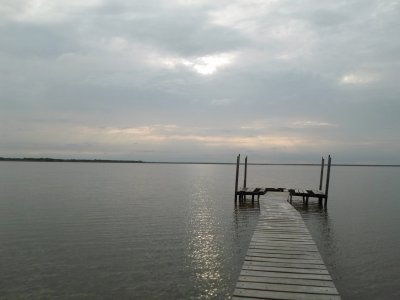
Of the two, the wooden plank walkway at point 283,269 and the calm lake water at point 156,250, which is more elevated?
the wooden plank walkway at point 283,269

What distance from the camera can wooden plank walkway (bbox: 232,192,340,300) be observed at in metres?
8.87

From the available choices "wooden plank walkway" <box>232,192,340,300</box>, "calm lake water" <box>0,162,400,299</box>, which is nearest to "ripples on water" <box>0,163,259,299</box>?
"calm lake water" <box>0,162,400,299</box>

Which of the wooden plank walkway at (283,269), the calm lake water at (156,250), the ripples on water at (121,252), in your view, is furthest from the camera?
the calm lake water at (156,250)

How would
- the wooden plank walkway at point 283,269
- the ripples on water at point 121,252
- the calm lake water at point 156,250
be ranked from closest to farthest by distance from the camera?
the wooden plank walkway at point 283,269 → the ripples on water at point 121,252 → the calm lake water at point 156,250

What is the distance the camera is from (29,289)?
11.0 m

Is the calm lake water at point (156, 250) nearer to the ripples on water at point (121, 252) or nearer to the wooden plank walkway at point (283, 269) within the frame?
the ripples on water at point (121, 252)

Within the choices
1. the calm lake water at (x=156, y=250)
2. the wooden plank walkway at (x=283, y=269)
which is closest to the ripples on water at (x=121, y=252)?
the calm lake water at (x=156, y=250)

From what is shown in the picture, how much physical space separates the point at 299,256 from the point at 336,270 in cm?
232

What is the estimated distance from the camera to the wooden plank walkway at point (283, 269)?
887cm

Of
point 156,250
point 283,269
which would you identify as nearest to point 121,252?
point 156,250

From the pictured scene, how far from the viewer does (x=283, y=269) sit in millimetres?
10469

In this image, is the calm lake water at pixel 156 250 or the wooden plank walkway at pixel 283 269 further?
the calm lake water at pixel 156 250

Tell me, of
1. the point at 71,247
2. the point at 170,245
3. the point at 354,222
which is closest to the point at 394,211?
the point at 354,222

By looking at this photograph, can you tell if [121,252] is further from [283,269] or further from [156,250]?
[283,269]
